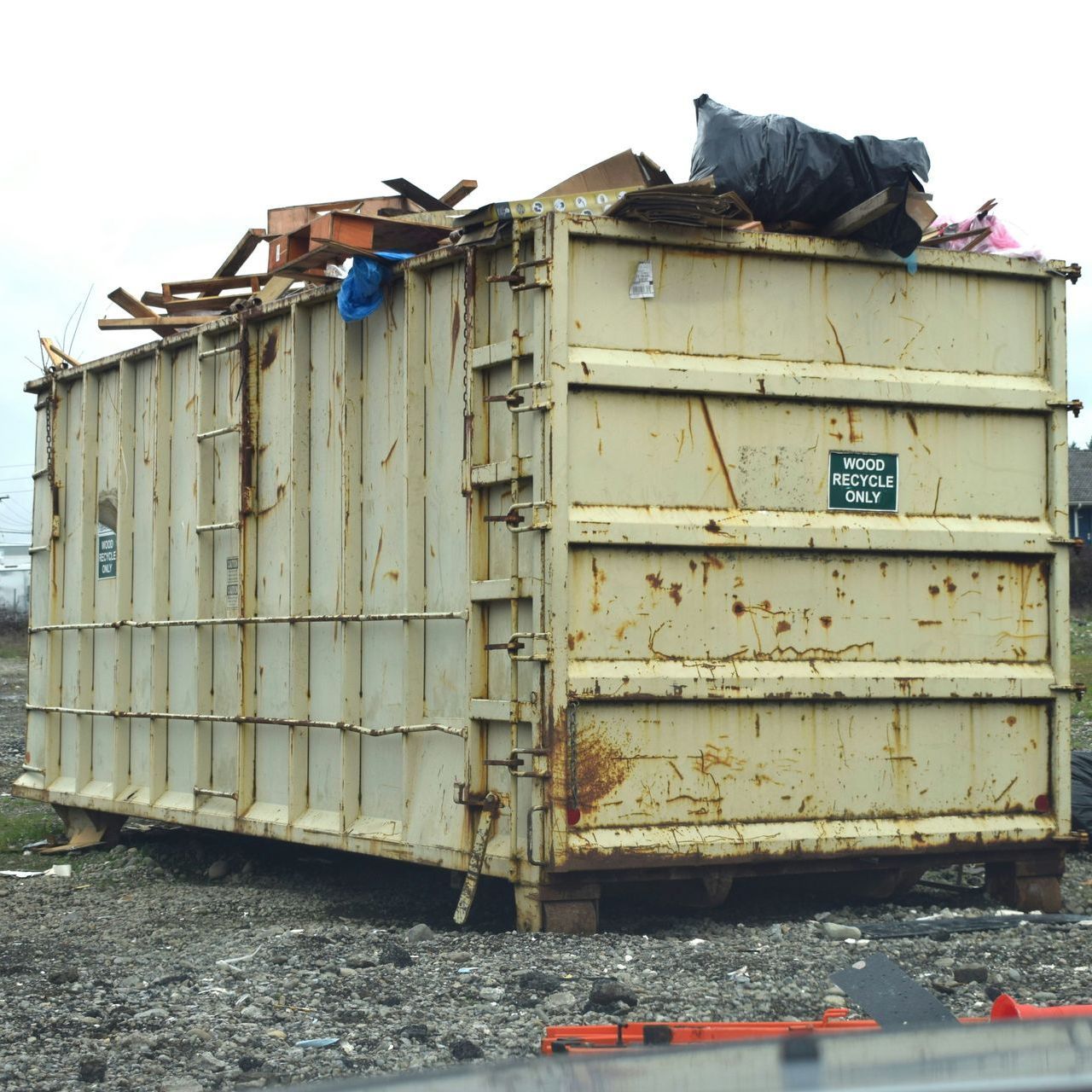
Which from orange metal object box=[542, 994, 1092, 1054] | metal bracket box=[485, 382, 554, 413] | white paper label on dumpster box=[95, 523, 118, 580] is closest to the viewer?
orange metal object box=[542, 994, 1092, 1054]

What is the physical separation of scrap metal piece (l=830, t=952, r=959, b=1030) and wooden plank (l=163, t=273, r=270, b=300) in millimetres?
4979

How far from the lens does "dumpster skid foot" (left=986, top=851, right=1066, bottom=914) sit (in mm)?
6328

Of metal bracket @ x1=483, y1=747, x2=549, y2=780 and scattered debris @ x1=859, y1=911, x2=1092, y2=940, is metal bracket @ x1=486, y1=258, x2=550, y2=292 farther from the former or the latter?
scattered debris @ x1=859, y1=911, x2=1092, y2=940

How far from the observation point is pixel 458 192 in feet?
24.2

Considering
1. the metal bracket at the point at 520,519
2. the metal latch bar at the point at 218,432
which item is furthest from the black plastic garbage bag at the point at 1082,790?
the metal latch bar at the point at 218,432

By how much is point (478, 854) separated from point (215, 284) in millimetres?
3939

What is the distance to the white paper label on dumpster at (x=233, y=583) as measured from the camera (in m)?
7.53

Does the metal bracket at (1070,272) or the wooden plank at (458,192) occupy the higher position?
the wooden plank at (458,192)

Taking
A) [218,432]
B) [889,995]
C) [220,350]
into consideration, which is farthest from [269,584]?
[889,995]

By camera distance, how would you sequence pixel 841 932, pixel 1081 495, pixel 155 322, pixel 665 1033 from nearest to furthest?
1. pixel 665 1033
2. pixel 841 932
3. pixel 155 322
4. pixel 1081 495

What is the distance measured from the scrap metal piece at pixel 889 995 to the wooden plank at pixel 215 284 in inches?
196

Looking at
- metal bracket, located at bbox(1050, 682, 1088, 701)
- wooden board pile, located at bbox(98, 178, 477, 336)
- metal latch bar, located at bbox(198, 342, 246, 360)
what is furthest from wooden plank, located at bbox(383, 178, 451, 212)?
metal bracket, located at bbox(1050, 682, 1088, 701)

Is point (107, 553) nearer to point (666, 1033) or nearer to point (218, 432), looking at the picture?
point (218, 432)

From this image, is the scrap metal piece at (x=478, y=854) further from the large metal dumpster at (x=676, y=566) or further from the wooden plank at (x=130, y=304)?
the wooden plank at (x=130, y=304)
